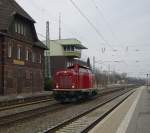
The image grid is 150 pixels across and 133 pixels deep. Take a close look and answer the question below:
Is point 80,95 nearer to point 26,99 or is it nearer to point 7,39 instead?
point 26,99

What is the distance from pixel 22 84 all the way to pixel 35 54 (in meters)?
8.08

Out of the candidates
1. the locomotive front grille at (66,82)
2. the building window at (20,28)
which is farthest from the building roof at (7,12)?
the locomotive front grille at (66,82)

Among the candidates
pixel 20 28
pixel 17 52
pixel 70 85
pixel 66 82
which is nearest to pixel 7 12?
pixel 20 28

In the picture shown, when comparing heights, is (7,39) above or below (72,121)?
above

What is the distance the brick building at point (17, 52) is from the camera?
1892 inches

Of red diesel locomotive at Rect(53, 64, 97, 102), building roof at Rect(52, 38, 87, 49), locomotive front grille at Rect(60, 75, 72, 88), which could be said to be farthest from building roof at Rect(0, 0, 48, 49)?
building roof at Rect(52, 38, 87, 49)

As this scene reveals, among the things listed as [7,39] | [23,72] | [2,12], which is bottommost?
[23,72]

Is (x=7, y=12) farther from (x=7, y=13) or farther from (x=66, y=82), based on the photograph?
(x=66, y=82)

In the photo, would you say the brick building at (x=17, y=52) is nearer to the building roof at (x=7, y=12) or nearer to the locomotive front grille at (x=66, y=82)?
the building roof at (x=7, y=12)

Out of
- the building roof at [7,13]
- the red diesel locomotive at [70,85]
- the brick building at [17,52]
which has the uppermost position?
the building roof at [7,13]

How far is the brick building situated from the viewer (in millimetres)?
48062

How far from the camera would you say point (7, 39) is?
48500 millimetres

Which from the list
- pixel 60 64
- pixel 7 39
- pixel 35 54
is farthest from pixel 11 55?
pixel 60 64

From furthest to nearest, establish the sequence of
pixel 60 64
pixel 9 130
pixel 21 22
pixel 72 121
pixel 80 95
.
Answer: pixel 60 64 < pixel 21 22 < pixel 80 95 < pixel 72 121 < pixel 9 130
